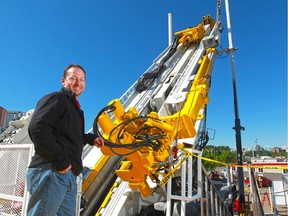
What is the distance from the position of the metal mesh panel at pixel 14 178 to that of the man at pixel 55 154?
1.09 m

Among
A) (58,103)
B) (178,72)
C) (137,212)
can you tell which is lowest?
(137,212)

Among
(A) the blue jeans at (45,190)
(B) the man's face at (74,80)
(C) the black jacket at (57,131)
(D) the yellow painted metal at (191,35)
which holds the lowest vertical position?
(A) the blue jeans at (45,190)

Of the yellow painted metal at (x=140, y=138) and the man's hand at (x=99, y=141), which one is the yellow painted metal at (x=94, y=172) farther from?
the man's hand at (x=99, y=141)

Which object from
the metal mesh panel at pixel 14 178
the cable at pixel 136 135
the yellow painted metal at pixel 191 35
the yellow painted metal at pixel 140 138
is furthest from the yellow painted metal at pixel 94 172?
the yellow painted metal at pixel 191 35

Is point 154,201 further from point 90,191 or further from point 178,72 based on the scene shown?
point 178,72

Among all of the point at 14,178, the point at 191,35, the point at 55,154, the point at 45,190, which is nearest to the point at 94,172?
the point at 14,178

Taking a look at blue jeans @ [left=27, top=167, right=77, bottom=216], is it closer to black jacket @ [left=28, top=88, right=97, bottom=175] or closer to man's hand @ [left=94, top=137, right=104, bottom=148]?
black jacket @ [left=28, top=88, right=97, bottom=175]

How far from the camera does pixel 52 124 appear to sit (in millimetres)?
1664

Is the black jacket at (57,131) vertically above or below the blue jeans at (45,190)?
above

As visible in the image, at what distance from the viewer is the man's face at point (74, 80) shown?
2.07 meters

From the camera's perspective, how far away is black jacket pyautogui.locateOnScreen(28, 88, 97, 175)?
1573 millimetres

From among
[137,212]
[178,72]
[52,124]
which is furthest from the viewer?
[178,72]

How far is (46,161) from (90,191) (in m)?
2.09

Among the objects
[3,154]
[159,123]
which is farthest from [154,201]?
[3,154]
